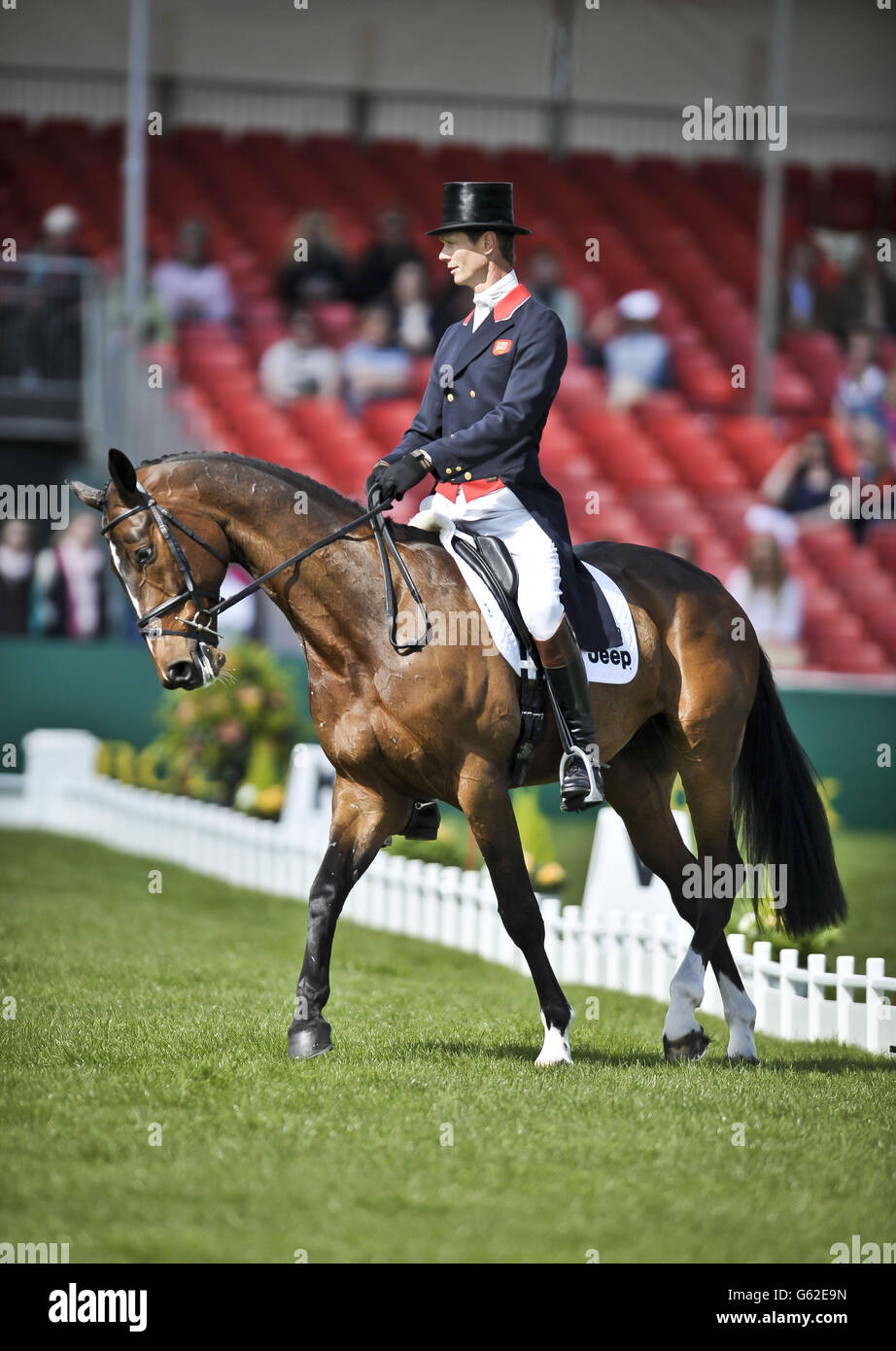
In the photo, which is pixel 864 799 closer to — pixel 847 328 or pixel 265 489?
pixel 847 328

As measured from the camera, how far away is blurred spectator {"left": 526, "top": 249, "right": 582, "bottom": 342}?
17828 mm

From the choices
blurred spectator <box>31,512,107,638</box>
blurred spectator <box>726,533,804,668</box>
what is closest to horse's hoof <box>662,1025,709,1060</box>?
blurred spectator <box>726,533,804,668</box>

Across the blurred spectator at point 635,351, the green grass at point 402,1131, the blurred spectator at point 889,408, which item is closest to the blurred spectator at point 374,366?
the blurred spectator at point 635,351

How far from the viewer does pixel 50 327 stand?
15.7 meters

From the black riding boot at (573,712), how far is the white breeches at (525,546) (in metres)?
0.07

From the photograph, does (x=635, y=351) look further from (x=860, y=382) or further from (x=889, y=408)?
(x=889, y=408)

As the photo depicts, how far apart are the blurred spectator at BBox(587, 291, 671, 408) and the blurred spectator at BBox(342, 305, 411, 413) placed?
2502 mm

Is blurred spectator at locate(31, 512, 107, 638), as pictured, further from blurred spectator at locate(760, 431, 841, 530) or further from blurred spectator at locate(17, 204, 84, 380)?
blurred spectator at locate(760, 431, 841, 530)

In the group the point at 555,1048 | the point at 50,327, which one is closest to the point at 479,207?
the point at 555,1048

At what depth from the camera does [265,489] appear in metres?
5.57

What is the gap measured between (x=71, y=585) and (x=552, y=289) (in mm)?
6506

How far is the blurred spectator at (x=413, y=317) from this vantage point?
56.1 ft

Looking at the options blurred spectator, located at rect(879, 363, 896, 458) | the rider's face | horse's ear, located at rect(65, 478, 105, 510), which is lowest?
horse's ear, located at rect(65, 478, 105, 510)
